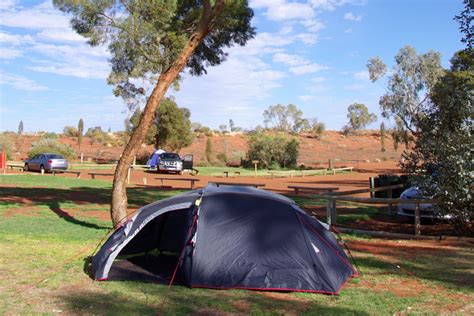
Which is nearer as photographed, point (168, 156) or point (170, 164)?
point (170, 164)

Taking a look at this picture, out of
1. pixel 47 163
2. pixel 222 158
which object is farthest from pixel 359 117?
pixel 47 163

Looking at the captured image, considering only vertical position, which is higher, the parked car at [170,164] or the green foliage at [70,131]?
the green foliage at [70,131]

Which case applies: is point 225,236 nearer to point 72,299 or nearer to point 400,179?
point 72,299

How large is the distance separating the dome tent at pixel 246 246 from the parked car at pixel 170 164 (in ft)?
95.5

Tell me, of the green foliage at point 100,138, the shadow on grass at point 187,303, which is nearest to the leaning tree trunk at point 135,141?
the shadow on grass at point 187,303

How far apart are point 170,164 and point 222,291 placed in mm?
30621

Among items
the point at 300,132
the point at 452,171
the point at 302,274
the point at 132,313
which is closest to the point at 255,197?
the point at 302,274

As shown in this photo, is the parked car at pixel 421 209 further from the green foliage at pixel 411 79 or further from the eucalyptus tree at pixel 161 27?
the green foliage at pixel 411 79

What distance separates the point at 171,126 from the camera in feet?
153

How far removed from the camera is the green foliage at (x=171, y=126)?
46250 mm

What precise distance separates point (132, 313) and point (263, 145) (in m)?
41.0

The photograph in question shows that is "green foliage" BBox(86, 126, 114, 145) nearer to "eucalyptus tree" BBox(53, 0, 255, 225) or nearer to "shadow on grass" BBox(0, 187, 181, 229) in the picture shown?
"shadow on grass" BBox(0, 187, 181, 229)

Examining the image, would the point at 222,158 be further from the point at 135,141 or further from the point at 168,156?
the point at 135,141

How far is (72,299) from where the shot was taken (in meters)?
6.18
